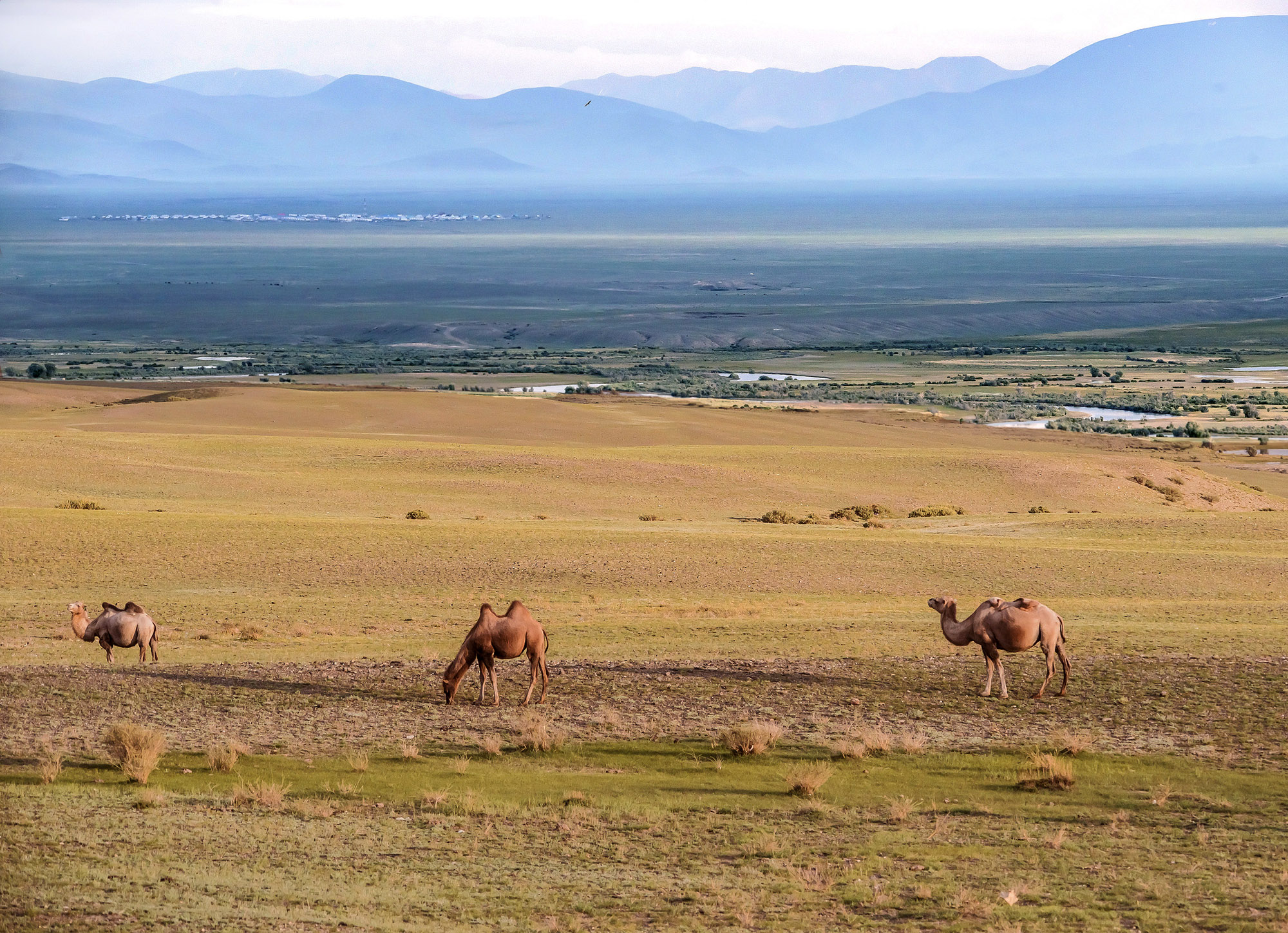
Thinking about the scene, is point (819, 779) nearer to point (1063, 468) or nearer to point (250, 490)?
point (250, 490)

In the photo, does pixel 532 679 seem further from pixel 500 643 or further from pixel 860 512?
pixel 860 512

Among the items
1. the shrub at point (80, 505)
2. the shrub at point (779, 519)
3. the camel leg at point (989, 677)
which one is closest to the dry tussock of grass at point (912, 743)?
the camel leg at point (989, 677)

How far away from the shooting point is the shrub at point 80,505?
29.4 m

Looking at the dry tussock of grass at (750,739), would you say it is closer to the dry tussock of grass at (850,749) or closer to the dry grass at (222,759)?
the dry tussock of grass at (850,749)

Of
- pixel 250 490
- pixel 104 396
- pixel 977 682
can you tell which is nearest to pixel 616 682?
pixel 977 682

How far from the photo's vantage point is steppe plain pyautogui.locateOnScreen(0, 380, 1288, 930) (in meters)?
9.65

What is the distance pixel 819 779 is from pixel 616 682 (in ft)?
12.9

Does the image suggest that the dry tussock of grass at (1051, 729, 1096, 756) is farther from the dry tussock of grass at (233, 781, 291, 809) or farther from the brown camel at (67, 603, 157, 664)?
the brown camel at (67, 603, 157, 664)

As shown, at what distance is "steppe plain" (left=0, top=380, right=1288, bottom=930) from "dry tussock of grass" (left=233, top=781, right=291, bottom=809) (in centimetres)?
4

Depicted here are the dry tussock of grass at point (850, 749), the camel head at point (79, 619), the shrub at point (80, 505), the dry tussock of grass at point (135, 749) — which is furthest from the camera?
the shrub at point (80, 505)

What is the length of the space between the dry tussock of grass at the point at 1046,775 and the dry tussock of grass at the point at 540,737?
407 centimetres

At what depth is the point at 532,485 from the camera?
120 feet

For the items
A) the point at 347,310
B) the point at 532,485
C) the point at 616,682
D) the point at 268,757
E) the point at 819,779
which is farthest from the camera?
the point at 347,310

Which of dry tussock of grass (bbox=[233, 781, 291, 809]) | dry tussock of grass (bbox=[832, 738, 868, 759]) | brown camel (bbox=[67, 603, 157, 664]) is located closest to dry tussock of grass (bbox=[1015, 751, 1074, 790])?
dry tussock of grass (bbox=[832, 738, 868, 759])
